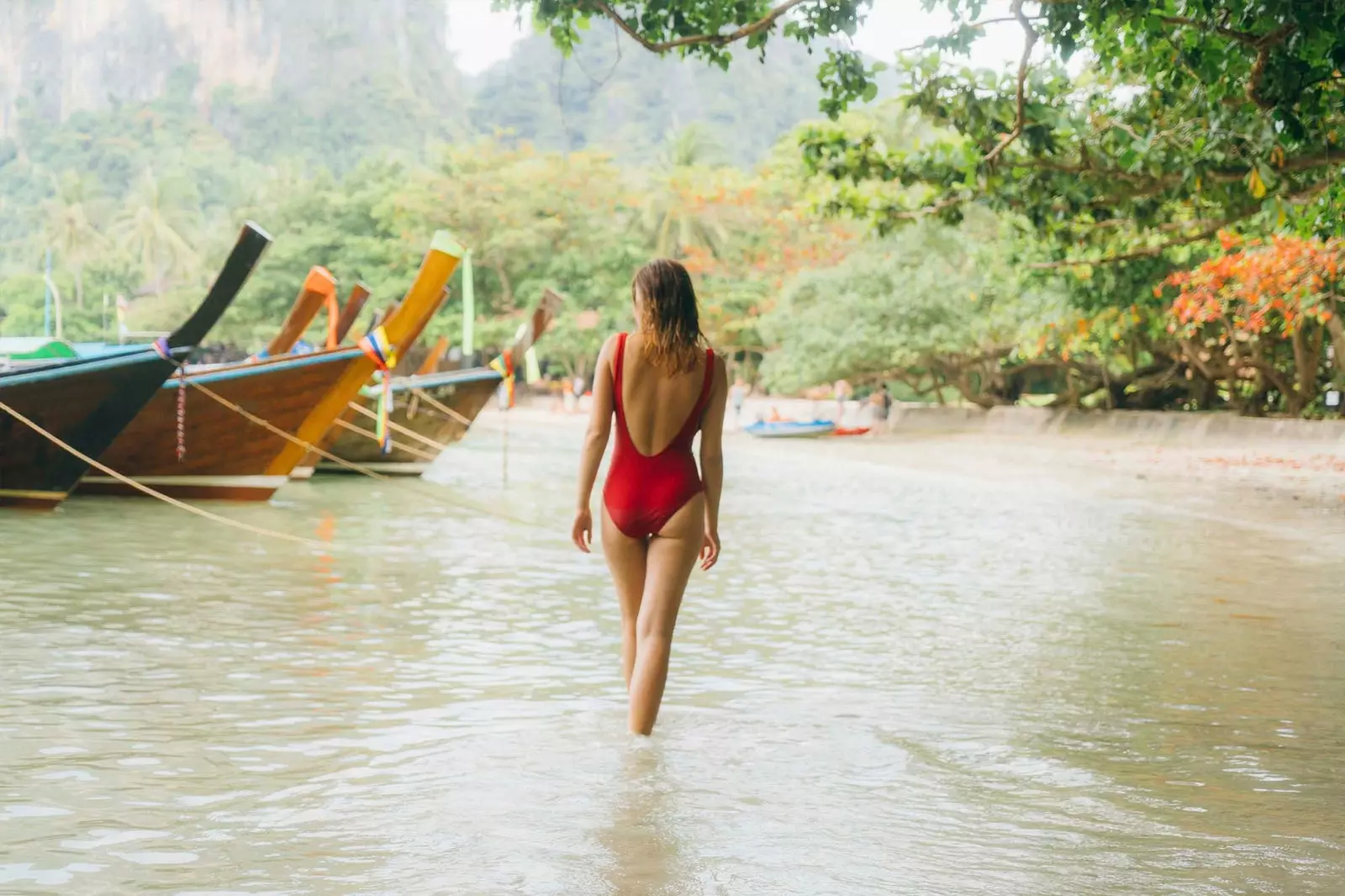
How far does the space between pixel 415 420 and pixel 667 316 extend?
1656cm

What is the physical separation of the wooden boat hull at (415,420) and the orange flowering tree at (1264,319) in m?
9.54

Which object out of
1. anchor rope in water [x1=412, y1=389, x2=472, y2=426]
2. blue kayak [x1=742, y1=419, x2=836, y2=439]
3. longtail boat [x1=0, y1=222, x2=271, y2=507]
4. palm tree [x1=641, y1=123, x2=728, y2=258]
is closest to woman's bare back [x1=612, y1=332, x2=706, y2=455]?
longtail boat [x1=0, y1=222, x2=271, y2=507]

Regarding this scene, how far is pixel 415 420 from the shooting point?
70.1 feet

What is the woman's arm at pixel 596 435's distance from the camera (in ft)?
17.2

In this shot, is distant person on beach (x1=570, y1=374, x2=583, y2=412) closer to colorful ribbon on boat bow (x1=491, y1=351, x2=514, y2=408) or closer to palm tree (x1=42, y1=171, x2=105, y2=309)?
palm tree (x1=42, y1=171, x2=105, y2=309)

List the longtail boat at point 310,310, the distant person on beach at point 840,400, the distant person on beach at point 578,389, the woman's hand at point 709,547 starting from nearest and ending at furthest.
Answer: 1. the woman's hand at point 709,547
2. the longtail boat at point 310,310
3. the distant person on beach at point 840,400
4. the distant person on beach at point 578,389

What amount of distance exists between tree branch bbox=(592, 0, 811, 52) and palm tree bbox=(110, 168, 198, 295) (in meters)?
69.1

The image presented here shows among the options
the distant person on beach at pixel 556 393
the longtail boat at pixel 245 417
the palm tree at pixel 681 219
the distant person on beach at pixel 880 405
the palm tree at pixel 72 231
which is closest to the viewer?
the longtail boat at pixel 245 417

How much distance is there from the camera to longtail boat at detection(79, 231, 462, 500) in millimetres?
14664

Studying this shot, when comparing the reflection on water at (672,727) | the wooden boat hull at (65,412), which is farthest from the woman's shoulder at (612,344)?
the wooden boat hull at (65,412)

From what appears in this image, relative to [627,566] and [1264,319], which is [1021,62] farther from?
[1264,319]

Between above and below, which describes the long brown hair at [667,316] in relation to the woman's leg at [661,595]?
above

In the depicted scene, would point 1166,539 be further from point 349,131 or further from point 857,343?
point 349,131

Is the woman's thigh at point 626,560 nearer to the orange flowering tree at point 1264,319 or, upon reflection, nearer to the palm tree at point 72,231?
the orange flowering tree at point 1264,319
